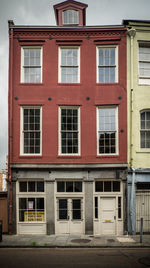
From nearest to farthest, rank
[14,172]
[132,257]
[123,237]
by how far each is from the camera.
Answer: [132,257], [123,237], [14,172]

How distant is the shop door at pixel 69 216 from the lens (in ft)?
48.4

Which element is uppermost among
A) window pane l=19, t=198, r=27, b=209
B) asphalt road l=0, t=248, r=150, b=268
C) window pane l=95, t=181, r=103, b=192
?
window pane l=95, t=181, r=103, b=192

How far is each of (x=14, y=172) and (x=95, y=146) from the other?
4833 millimetres

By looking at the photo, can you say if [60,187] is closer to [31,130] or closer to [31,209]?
[31,209]

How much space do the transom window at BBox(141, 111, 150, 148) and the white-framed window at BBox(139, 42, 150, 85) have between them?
1.96m

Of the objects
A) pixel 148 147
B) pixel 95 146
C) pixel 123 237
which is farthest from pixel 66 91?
pixel 123 237

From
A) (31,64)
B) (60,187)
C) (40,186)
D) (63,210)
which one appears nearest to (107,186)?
(60,187)

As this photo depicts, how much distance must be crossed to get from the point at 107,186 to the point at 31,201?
439 centimetres

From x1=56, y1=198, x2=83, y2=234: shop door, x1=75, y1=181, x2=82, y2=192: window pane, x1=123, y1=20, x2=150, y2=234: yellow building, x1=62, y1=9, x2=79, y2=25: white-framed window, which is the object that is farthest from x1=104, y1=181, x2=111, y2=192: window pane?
x1=62, y1=9, x2=79, y2=25: white-framed window

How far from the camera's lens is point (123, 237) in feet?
46.0

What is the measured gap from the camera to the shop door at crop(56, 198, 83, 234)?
48.4 feet

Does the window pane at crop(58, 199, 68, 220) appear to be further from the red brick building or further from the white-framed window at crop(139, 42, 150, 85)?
the white-framed window at crop(139, 42, 150, 85)

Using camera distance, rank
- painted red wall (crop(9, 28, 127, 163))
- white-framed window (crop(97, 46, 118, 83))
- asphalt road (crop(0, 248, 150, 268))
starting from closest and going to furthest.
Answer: asphalt road (crop(0, 248, 150, 268))
painted red wall (crop(9, 28, 127, 163))
white-framed window (crop(97, 46, 118, 83))

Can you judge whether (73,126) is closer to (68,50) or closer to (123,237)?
(68,50)
